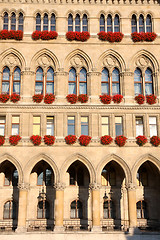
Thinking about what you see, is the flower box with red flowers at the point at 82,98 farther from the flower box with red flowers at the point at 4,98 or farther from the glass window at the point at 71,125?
the flower box with red flowers at the point at 4,98

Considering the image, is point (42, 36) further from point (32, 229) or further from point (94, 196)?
point (32, 229)

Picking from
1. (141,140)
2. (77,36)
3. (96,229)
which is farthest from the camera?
(77,36)

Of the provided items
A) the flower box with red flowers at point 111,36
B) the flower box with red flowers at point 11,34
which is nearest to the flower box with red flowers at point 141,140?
the flower box with red flowers at point 111,36

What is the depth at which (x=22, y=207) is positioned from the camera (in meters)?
26.5

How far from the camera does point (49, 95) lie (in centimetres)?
2856

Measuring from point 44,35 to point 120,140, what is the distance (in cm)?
1219

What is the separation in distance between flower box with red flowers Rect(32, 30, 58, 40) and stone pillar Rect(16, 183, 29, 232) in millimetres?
13705

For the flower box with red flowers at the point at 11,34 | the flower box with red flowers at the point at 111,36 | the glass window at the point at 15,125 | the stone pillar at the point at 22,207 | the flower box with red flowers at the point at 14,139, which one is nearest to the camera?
the stone pillar at the point at 22,207

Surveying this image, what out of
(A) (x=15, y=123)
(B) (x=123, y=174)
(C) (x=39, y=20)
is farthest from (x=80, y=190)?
(C) (x=39, y=20)

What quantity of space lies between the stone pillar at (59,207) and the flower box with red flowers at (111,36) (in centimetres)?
1434

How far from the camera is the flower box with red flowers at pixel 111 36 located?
98.1ft

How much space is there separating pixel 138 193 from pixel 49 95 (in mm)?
12587

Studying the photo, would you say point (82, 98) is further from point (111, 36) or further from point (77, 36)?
point (111, 36)

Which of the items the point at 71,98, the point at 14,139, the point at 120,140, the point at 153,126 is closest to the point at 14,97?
the point at 14,139
